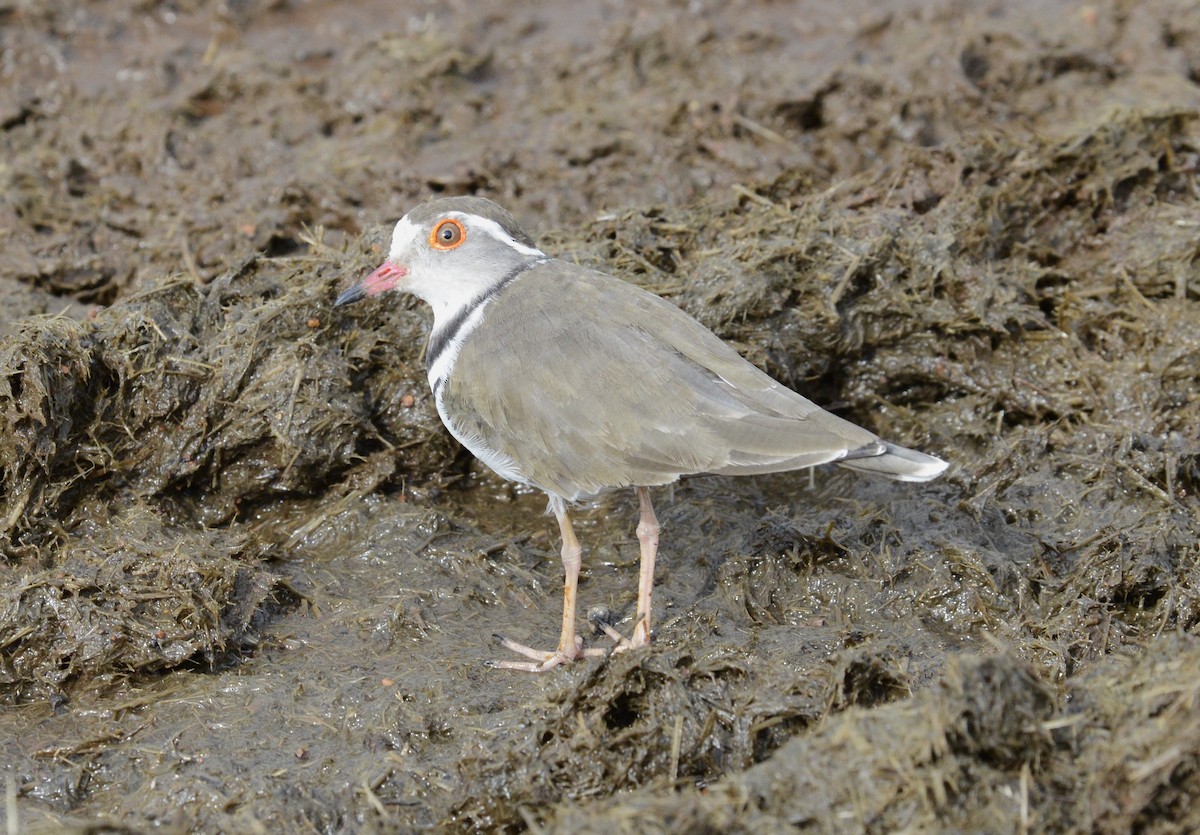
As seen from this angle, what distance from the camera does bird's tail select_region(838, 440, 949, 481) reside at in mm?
4992

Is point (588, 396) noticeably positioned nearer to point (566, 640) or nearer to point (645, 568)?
point (645, 568)

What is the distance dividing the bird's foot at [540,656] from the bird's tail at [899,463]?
1.42 metres

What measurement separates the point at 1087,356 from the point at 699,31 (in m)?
4.51

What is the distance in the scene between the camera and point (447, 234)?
602 centimetres

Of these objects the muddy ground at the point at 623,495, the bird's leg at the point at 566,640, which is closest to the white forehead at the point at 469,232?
the muddy ground at the point at 623,495

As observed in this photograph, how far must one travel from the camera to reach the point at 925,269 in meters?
7.11

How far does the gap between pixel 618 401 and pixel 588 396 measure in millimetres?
135

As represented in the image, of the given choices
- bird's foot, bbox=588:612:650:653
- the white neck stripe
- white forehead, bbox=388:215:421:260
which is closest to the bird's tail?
bird's foot, bbox=588:612:650:653

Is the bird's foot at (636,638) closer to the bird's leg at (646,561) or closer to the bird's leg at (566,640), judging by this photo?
the bird's leg at (646,561)

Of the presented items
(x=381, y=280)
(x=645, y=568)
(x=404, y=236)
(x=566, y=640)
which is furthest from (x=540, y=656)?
(x=404, y=236)

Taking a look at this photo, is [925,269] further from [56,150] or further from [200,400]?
[56,150]

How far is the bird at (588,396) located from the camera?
5109 millimetres

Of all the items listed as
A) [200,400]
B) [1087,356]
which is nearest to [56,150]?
[200,400]

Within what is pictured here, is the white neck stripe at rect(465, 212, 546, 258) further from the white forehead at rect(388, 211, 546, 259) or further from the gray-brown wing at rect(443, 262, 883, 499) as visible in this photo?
the gray-brown wing at rect(443, 262, 883, 499)
